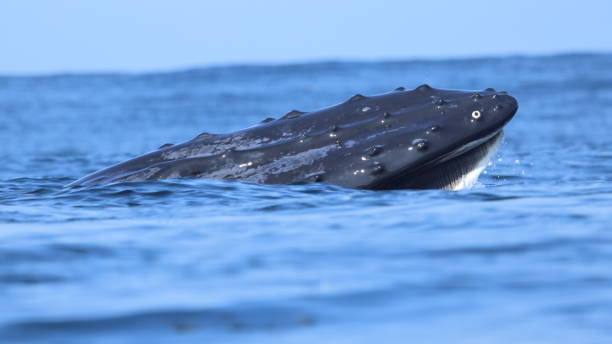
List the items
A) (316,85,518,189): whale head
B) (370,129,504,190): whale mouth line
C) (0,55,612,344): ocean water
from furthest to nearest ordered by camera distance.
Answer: (370,129,504,190): whale mouth line < (316,85,518,189): whale head < (0,55,612,344): ocean water

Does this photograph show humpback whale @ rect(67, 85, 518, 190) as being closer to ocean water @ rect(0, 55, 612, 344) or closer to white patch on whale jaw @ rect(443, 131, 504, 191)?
white patch on whale jaw @ rect(443, 131, 504, 191)

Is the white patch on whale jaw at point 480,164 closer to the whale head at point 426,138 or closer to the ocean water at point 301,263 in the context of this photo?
the whale head at point 426,138

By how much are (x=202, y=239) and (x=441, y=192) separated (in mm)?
2231

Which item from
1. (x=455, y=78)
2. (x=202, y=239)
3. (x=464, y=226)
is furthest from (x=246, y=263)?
(x=455, y=78)

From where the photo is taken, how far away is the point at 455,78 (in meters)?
68.4

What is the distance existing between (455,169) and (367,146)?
77cm

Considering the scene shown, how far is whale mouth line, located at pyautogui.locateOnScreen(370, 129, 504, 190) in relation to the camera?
7.42 meters

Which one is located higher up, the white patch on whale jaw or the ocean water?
the white patch on whale jaw

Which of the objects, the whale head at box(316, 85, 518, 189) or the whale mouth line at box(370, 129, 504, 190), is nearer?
the whale head at box(316, 85, 518, 189)

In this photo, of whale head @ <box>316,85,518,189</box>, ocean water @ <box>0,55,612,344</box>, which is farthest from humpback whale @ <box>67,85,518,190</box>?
ocean water @ <box>0,55,612,344</box>

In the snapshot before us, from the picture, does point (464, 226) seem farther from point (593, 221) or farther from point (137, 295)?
point (137, 295)

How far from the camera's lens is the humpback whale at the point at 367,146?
7.28m

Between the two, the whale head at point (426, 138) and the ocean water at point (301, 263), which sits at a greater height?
the whale head at point (426, 138)

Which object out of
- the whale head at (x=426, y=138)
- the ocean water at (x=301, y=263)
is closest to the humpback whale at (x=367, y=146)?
the whale head at (x=426, y=138)
